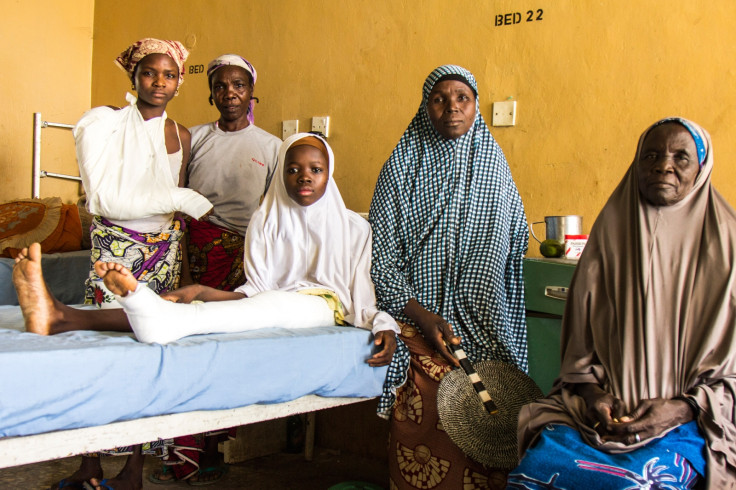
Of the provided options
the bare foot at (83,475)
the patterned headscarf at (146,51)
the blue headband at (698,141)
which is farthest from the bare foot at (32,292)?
the blue headband at (698,141)

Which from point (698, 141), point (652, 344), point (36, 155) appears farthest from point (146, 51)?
point (36, 155)

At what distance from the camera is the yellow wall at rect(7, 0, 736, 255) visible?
2.99 m

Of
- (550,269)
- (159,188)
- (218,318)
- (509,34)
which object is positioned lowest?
(218,318)

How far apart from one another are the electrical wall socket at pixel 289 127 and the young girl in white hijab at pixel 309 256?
1.44 m

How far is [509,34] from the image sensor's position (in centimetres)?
348

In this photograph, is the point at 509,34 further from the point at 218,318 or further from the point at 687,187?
the point at 218,318

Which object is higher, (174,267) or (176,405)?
(174,267)

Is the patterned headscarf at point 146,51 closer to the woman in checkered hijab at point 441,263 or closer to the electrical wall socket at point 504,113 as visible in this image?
the woman in checkered hijab at point 441,263

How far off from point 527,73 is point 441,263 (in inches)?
45.5

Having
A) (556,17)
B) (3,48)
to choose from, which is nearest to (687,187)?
(556,17)

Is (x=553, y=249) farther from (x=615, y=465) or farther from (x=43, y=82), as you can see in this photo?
(x=43, y=82)

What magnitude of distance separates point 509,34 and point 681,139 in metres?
1.58

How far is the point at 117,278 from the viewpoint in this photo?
2.05m

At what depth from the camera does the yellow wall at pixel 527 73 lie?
2.99 metres
